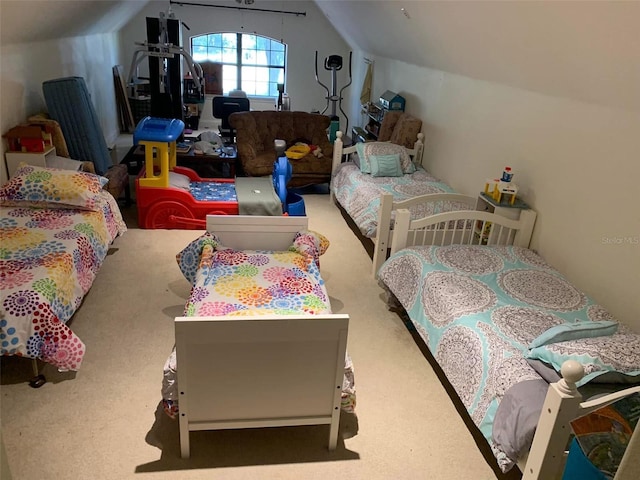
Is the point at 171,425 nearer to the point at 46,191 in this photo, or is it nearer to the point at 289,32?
the point at 46,191

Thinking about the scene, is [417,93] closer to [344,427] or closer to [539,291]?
[539,291]

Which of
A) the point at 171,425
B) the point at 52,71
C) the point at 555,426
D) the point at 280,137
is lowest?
the point at 171,425

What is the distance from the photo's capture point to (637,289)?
95.6 inches

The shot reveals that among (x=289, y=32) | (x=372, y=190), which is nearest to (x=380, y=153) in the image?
(x=372, y=190)

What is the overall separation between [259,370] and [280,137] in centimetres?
401

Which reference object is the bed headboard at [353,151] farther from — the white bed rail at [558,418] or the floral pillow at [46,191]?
the white bed rail at [558,418]

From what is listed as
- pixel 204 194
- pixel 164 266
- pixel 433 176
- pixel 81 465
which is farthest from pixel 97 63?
pixel 81 465

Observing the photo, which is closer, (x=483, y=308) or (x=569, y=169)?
(x=483, y=308)

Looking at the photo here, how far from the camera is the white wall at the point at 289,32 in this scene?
25.3 feet

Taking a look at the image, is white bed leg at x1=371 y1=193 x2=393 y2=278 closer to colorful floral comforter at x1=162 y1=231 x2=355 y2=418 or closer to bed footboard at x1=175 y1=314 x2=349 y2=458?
colorful floral comforter at x1=162 y1=231 x2=355 y2=418

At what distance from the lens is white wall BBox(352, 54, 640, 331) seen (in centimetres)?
253

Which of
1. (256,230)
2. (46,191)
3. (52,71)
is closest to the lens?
(256,230)

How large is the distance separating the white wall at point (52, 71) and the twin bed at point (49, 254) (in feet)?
2.25

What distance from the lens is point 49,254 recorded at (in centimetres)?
266
